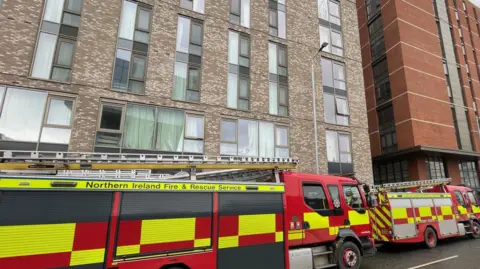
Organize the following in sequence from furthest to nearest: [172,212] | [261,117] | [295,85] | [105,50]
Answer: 1. [295,85]
2. [261,117]
3. [105,50]
4. [172,212]

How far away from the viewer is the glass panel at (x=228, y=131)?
1459cm

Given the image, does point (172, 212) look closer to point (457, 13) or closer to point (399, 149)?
point (399, 149)

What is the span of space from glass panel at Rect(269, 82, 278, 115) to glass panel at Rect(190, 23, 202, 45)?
193 inches

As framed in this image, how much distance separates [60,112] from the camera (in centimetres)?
1144

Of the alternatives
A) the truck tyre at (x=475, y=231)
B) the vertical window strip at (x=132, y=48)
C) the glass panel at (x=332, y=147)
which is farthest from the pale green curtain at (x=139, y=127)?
the truck tyre at (x=475, y=231)

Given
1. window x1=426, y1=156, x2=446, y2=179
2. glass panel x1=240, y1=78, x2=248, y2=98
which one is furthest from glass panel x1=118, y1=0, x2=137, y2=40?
window x1=426, y1=156, x2=446, y2=179

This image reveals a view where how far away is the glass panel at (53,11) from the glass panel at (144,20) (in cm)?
336

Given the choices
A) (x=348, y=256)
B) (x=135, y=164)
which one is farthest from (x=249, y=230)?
(x=348, y=256)

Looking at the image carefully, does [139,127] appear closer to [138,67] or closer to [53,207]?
[138,67]

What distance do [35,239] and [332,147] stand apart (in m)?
16.5

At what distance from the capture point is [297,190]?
6.63m

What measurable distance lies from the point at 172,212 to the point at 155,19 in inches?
491

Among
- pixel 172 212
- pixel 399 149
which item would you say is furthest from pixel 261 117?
pixel 399 149

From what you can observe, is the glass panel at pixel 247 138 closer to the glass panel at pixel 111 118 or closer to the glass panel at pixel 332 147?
the glass panel at pixel 332 147
